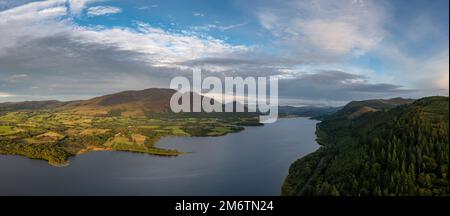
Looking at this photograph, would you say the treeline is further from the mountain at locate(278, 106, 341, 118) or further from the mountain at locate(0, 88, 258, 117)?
the mountain at locate(278, 106, 341, 118)

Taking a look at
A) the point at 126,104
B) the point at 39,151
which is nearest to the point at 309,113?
the point at 126,104

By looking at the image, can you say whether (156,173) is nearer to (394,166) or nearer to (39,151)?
(39,151)

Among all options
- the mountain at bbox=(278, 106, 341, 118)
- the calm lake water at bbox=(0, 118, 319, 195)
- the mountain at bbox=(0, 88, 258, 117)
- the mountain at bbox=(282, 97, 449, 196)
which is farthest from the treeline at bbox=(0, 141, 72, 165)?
the mountain at bbox=(278, 106, 341, 118)

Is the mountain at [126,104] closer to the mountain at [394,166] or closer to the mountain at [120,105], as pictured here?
the mountain at [120,105]

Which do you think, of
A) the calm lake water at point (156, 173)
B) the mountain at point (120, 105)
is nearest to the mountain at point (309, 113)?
the mountain at point (120, 105)

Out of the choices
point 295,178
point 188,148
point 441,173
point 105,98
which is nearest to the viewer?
point 441,173

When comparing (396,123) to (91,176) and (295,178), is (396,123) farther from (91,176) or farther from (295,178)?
(91,176)

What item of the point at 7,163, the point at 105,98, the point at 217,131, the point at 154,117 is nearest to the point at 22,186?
the point at 7,163

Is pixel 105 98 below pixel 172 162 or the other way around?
the other way around
